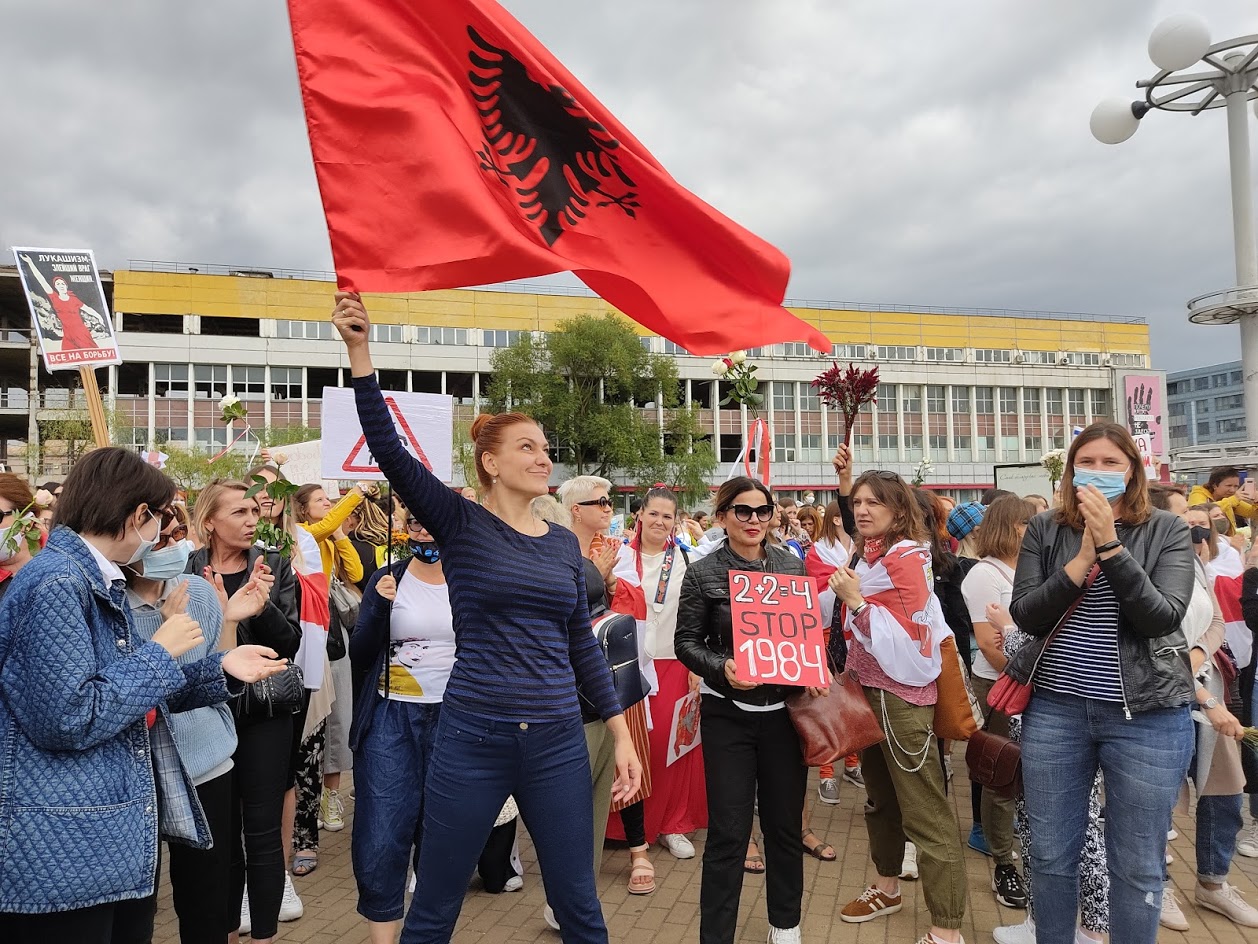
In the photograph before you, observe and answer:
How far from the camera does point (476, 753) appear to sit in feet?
9.73

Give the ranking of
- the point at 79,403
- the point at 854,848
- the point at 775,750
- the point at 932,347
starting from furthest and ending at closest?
the point at 932,347, the point at 79,403, the point at 854,848, the point at 775,750

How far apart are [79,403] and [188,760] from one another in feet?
163

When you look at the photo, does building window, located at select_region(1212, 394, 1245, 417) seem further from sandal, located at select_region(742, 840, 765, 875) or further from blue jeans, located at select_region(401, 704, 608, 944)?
blue jeans, located at select_region(401, 704, 608, 944)

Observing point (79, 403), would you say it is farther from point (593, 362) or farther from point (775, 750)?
point (775, 750)

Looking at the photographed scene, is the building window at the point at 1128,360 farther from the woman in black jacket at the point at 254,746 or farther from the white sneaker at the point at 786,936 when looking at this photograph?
the woman in black jacket at the point at 254,746

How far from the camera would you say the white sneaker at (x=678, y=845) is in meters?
5.84

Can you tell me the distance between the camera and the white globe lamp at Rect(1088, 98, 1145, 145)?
66.7ft

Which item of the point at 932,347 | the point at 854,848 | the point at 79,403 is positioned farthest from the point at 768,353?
the point at 854,848

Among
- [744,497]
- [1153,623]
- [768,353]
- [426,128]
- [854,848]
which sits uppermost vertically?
[768,353]

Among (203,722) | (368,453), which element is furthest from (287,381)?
(203,722)

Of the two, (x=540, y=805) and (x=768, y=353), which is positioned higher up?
(x=768, y=353)

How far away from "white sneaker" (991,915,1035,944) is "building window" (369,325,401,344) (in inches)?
2245

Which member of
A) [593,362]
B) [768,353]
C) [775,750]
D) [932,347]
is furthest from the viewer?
[932,347]

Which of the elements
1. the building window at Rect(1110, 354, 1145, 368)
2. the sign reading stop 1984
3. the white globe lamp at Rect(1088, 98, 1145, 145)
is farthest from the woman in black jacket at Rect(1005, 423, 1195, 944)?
the building window at Rect(1110, 354, 1145, 368)
